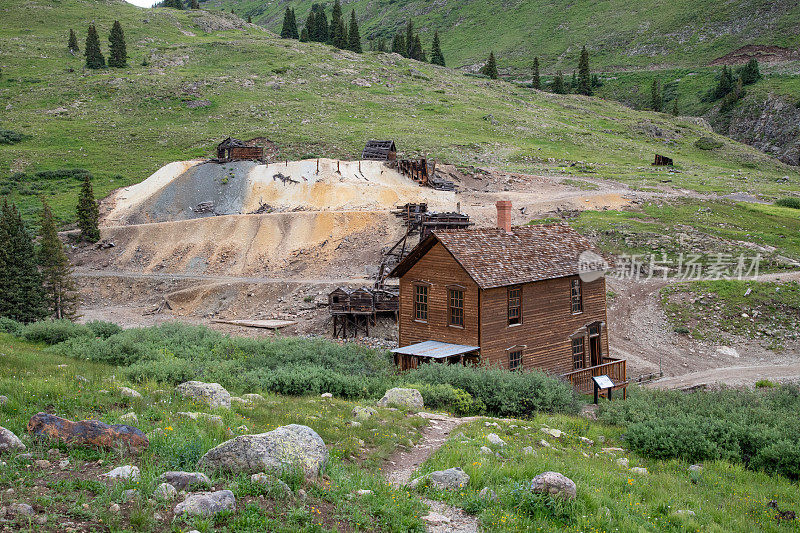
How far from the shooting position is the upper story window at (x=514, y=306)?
1083 inches

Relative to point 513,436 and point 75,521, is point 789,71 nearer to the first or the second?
point 513,436

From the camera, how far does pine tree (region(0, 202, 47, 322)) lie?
123 feet

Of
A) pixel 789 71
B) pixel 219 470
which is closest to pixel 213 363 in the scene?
pixel 219 470

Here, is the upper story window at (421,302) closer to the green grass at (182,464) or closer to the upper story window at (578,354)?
the upper story window at (578,354)

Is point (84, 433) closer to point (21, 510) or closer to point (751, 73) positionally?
point (21, 510)

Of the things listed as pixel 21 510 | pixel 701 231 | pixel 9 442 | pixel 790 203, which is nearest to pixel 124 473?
pixel 21 510

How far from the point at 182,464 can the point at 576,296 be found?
950 inches

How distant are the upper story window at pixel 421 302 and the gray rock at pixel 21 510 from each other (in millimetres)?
21975

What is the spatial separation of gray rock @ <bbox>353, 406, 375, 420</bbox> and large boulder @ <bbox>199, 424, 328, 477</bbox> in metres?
4.18

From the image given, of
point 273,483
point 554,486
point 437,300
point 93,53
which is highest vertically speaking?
point 93,53

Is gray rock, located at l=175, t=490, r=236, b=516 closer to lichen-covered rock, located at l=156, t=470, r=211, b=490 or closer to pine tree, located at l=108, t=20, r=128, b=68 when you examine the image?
lichen-covered rock, located at l=156, t=470, r=211, b=490

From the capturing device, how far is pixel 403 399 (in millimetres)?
17203

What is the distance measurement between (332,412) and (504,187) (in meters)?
51.7

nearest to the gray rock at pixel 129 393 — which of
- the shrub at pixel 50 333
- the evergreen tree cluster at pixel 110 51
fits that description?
the shrub at pixel 50 333
